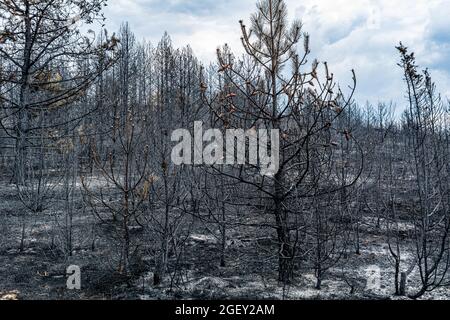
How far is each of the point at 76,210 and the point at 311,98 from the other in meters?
7.27

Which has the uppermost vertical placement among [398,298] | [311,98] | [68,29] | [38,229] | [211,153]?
[68,29]

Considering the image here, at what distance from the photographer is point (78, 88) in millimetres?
10727

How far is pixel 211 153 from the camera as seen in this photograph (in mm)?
5777


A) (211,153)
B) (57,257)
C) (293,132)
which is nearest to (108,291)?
(57,257)

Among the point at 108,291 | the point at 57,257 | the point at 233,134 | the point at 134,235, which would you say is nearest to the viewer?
the point at 233,134

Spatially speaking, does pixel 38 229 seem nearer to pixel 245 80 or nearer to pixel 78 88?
pixel 78 88

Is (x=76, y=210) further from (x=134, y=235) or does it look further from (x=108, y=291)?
(x=108, y=291)

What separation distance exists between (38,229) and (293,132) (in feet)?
20.9

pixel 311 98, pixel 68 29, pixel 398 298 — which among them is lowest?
pixel 398 298

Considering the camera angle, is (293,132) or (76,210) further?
(76,210)
